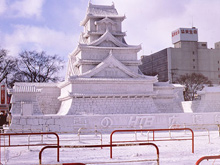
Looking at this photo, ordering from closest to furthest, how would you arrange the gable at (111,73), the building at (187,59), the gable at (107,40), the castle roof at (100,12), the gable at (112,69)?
the gable at (112,69)
the gable at (111,73)
the gable at (107,40)
the castle roof at (100,12)
the building at (187,59)

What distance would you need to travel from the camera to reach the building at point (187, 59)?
253 feet

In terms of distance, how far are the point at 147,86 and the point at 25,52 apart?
24803 mm

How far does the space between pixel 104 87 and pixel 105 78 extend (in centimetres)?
93

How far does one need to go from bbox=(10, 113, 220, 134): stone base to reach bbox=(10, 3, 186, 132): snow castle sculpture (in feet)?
0.24

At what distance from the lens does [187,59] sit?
77.0m

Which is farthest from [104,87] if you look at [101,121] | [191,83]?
[191,83]

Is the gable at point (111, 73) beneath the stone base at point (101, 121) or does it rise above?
above

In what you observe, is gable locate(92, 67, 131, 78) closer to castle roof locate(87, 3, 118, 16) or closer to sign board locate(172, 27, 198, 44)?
castle roof locate(87, 3, 118, 16)

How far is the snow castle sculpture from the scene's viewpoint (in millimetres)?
28031

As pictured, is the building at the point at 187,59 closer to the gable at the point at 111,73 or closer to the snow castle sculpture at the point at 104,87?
the snow castle sculpture at the point at 104,87

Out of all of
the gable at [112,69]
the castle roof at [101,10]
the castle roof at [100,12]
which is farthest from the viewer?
the castle roof at [101,10]

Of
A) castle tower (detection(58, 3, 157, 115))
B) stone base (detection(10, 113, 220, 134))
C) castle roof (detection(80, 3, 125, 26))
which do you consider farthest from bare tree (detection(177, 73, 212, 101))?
stone base (detection(10, 113, 220, 134))

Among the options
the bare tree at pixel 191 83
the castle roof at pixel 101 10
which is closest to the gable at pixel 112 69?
the castle roof at pixel 101 10

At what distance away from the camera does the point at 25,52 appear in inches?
1906
